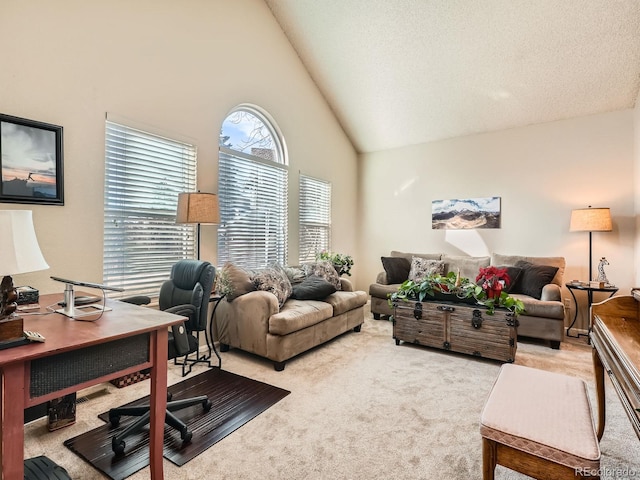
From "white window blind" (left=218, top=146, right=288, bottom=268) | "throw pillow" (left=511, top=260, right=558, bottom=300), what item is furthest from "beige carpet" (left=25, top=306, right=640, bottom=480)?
"white window blind" (left=218, top=146, right=288, bottom=268)

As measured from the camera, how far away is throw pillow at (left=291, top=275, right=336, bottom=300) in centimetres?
366

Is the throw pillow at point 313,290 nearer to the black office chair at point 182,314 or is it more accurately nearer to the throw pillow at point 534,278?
the black office chair at point 182,314

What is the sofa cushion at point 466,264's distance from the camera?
4.64 metres

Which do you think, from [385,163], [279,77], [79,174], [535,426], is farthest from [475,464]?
[385,163]

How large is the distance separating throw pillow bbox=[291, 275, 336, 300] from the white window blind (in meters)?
0.76

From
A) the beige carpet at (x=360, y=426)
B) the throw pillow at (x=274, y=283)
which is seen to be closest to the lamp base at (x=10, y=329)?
the beige carpet at (x=360, y=426)

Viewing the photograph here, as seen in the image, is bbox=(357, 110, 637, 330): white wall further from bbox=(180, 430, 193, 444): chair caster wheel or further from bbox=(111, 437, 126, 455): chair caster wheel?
bbox=(111, 437, 126, 455): chair caster wheel

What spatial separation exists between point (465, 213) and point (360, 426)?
13.1 ft

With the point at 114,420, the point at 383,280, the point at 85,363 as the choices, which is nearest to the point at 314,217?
the point at 383,280

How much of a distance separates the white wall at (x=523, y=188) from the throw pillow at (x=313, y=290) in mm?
2436

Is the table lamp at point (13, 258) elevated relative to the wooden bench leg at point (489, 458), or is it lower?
elevated

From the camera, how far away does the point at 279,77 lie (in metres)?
4.42

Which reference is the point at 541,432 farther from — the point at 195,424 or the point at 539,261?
the point at 539,261

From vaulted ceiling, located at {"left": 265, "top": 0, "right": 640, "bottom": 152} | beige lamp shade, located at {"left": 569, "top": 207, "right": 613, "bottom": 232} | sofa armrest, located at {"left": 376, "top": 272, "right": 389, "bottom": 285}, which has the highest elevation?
vaulted ceiling, located at {"left": 265, "top": 0, "right": 640, "bottom": 152}
